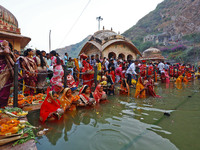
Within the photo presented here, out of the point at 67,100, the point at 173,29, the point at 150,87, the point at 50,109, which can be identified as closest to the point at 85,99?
the point at 67,100

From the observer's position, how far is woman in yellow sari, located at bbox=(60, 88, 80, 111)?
13.9 feet

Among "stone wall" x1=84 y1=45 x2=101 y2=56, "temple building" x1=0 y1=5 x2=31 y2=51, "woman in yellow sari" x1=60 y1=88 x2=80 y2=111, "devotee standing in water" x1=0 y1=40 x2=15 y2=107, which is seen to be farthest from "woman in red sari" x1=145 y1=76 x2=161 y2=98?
"stone wall" x1=84 y1=45 x2=101 y2=56

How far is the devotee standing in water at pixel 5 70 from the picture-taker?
3.48 m

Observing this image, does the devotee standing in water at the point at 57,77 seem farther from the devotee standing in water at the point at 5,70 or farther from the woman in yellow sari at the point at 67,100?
the devotee standing in water at the point at 5,70

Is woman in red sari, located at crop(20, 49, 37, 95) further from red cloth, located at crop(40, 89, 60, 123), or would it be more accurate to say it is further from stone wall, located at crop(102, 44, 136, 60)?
stone wall, located at crop(102, 44, 136, 60)

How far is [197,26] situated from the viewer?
55469 mm

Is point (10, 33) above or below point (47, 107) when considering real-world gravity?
above

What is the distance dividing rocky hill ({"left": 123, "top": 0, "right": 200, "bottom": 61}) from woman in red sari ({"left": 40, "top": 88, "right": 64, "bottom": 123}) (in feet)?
129

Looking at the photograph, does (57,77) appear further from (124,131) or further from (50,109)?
(124,131)

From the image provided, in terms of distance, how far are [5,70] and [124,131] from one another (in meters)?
3.54

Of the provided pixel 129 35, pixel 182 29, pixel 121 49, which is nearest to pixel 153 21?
pixel 129 35

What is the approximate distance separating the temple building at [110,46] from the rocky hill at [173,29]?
23354 millimetres

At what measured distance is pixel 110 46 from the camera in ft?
58.2

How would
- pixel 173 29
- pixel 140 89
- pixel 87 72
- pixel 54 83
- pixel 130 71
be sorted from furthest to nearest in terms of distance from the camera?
pixel 173 29 < pixel 130 71 < pixel 87 72 < pixel 140 89 < pixel 54 83
